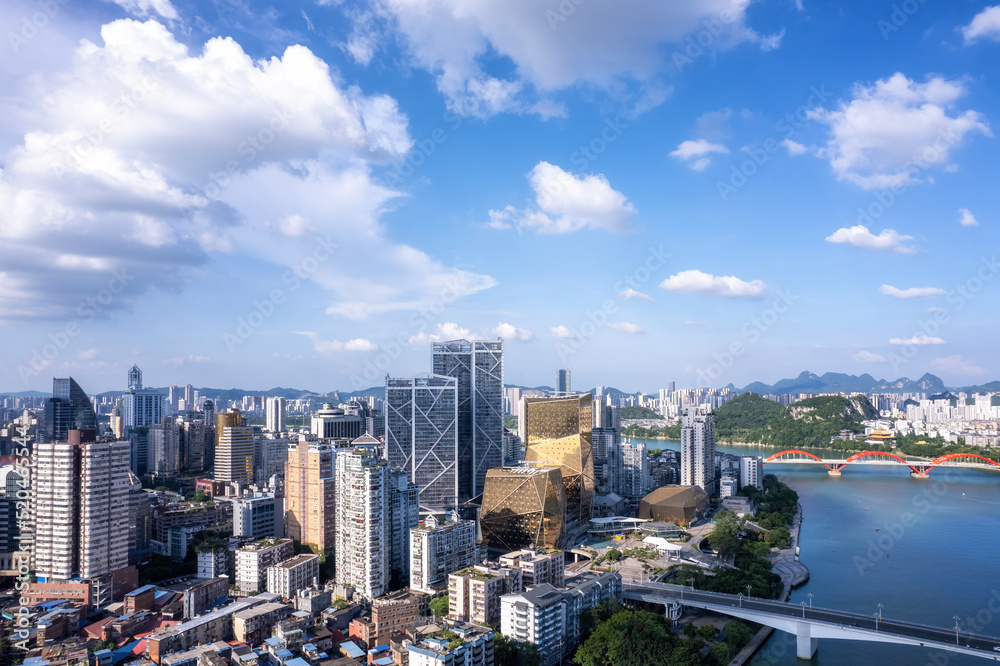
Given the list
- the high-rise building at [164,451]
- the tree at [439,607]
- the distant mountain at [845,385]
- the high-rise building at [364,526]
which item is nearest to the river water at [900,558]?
the tree at [439,607]

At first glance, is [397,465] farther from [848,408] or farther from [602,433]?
[848,408]

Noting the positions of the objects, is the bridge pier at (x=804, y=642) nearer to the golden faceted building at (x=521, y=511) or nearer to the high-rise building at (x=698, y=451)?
the golden faceted building at (x=521, y=511)

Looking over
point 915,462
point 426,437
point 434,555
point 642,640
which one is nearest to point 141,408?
point 426,437

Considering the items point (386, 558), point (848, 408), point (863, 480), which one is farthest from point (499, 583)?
point (848, 408)

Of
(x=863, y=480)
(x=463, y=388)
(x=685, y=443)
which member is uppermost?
(x=463, y=388)

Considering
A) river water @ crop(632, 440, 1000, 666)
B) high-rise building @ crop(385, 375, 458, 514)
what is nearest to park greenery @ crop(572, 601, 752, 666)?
river water @ crop(632, 440, 1000, 666)

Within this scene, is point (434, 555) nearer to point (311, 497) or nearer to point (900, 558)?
point (311, 497)
